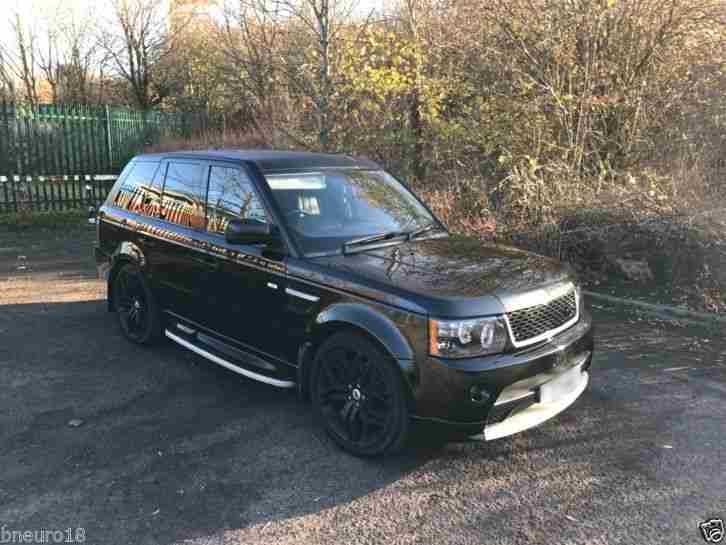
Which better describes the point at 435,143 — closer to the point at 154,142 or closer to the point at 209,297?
the point at 209,297

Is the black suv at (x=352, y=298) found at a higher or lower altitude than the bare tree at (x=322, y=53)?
lower

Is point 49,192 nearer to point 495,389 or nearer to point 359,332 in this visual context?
point 359,332

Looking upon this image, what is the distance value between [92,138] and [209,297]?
422 inches

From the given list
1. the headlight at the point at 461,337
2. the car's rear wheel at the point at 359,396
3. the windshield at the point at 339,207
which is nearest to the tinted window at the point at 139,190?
the windshield at the point at 339,207

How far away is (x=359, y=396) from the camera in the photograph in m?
3.57

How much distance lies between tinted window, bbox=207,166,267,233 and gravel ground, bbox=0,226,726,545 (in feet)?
4.39

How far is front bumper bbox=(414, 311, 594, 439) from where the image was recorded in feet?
10.5

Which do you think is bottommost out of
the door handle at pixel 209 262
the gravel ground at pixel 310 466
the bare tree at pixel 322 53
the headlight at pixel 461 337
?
the gravel ground at pixel 310 466

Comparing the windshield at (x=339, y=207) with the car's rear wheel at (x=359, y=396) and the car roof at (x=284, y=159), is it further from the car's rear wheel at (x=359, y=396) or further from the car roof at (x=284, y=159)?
the car's rear wheel at (x=359, y=396)

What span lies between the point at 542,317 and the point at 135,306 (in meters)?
3.78

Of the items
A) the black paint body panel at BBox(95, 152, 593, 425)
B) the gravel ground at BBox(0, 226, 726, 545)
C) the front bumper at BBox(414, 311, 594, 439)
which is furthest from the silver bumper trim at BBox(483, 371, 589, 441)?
the gravel ground at BBox(0, 226, 726, 545)

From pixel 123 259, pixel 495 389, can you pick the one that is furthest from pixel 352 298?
pixel 123 259

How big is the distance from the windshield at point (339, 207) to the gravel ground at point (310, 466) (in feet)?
4.23

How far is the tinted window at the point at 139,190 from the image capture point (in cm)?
532
